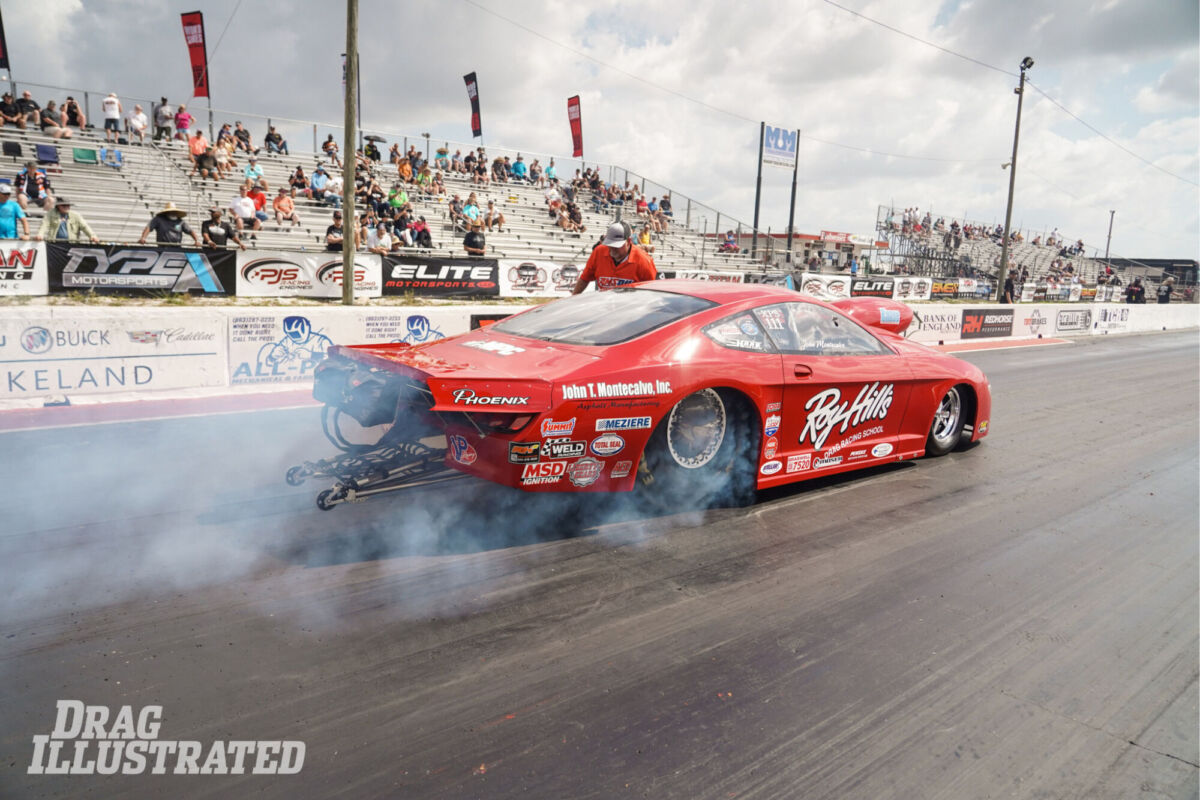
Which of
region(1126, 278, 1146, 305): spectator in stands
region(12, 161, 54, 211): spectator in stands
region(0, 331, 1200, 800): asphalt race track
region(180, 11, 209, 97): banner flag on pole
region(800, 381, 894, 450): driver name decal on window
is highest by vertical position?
region(180, 11, 209, 97): banner flag on pole

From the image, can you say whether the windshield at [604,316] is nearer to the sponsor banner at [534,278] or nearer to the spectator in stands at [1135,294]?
the sponsor banner at [534,278]

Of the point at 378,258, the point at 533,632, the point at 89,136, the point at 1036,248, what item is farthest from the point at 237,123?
the point at 1036,248

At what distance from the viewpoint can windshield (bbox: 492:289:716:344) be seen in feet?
13.6

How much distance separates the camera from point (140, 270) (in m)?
12.3

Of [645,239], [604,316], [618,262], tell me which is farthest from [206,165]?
[604,316]

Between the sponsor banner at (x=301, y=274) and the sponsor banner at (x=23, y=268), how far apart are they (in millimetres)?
2851

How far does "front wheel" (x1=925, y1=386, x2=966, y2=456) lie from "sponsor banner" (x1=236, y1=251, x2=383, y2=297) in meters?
12.0

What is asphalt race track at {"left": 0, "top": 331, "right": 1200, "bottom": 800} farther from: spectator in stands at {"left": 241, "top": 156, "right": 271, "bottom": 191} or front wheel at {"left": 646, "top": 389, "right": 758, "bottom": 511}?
spectator in stands at {"left": 241, "top": 156, "right": 271, "bottom": 191}

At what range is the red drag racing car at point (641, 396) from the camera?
11.5 feet

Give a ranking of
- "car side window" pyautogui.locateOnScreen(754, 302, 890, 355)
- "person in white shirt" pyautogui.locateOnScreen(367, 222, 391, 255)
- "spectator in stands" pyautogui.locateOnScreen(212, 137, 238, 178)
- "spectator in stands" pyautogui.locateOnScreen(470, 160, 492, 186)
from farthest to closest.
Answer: "spectator in stands" pyautogui.locateOnScreen(470, 160, 492, 186)
"spectator in stands" pyautogui.locateOnScreen(212, 137, 238, 178)
"person in white shirt" pyautogui.locateOnScreen(367, 222, 391, 255)
"car side window" pyautogui.locateOnScreen(754, 302, 890, 355)

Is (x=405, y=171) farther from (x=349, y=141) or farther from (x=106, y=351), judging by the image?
(x=106, y=351)

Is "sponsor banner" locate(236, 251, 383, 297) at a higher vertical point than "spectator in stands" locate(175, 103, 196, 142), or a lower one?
lower

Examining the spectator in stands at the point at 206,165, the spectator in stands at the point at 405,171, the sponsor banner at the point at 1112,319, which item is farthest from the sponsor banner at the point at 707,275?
the spectator in stands at the point at 206,165

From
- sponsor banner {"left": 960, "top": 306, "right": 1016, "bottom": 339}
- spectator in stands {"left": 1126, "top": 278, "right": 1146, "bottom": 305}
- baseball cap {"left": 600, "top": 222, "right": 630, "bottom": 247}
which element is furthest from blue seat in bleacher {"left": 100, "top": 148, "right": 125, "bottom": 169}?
spectator in stands {"left": 1126, "top": 278, "right": 1146, "bottom": 305}
